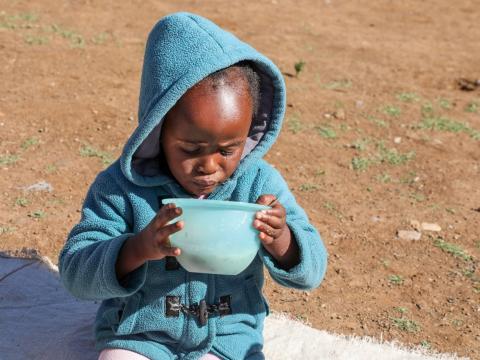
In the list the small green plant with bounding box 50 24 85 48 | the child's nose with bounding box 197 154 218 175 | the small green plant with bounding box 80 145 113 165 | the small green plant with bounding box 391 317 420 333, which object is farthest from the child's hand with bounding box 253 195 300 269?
the small green plant with bounding box 50 24 85 48

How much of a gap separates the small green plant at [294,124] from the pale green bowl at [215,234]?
10.8 ft

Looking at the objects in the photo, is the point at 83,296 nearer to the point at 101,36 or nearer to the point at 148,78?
the point at 148,78

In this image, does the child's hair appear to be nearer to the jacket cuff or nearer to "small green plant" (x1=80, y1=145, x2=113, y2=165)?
the jacket cuff

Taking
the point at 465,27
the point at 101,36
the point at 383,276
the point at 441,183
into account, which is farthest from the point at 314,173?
the point at 465,27

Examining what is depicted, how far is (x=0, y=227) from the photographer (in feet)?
12.3

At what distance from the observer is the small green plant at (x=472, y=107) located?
19.0ft

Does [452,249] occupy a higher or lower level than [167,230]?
lower

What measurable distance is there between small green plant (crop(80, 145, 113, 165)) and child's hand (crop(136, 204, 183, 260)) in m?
2.57

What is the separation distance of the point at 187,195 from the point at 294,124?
9.92 ft

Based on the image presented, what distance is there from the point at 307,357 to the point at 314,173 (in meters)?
1.84

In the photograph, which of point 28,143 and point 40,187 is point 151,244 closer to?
point 40,187

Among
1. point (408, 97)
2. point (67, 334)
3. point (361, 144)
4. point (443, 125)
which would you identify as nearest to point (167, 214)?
point (67, 334)

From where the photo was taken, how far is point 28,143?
4598 millimetres

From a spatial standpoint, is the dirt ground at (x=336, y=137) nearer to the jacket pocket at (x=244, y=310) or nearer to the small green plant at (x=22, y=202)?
the small green plant at (x=22, y=202)
